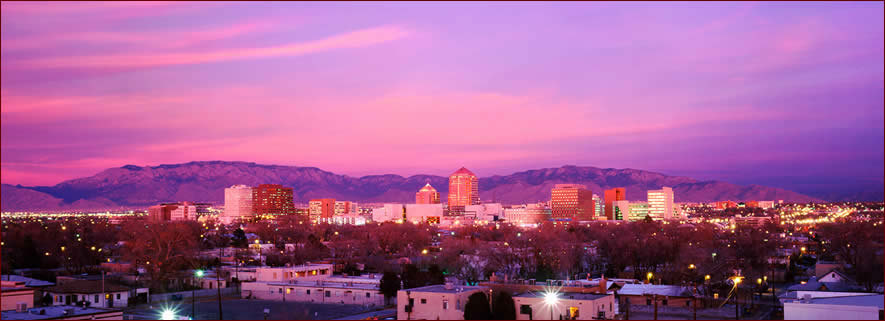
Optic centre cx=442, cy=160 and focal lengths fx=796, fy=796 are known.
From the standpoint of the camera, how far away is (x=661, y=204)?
539 ft

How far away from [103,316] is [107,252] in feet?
123

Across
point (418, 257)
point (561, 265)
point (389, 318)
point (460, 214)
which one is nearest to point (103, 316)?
point (389, 318)

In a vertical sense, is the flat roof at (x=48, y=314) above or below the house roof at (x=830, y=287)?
above

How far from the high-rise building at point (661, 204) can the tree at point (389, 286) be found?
451ft

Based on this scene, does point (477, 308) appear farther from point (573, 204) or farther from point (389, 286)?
point (573, 204)

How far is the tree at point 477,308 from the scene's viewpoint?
24906 millimetres

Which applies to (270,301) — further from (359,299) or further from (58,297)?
(58,297)

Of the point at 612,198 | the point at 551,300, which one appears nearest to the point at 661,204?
the point at 612,198

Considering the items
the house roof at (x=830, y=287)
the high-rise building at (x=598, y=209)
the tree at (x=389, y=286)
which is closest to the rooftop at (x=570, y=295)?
the tree at (x=389, y=286)

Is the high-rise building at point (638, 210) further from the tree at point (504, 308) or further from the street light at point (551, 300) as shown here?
the tree at point (504, 308)

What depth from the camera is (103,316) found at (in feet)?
69.2

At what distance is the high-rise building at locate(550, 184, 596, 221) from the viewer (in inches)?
7136

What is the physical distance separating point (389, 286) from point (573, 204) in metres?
155

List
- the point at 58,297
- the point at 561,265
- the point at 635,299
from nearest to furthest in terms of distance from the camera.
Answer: the point at 58,297 < the point at 635,299 < the point at 561,265
